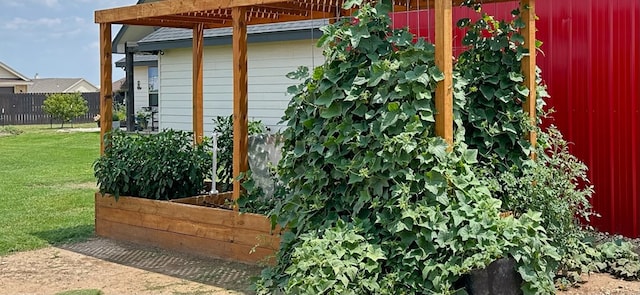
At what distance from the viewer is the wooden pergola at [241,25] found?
4.34 metres

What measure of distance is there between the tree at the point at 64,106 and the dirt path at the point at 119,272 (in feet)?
73.0

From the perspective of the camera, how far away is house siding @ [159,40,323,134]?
1247cm

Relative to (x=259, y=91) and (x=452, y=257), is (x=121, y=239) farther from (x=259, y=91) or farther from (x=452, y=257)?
(x=259, y=91)

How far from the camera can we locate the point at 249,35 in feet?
41.5

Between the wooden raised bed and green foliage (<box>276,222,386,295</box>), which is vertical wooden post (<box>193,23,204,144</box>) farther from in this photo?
green foliage (<box>276,222,386,295</box>)

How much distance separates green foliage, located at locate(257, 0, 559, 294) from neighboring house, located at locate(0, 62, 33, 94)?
40.5 metres

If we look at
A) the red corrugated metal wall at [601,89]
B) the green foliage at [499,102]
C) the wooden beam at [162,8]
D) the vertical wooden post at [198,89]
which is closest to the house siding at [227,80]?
the vertical wooden post at [198,89]

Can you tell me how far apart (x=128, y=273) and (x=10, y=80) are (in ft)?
131

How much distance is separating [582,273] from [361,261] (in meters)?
1.71

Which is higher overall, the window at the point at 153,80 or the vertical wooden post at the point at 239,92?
the window at the point at 153,80

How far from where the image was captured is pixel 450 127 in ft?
14.2

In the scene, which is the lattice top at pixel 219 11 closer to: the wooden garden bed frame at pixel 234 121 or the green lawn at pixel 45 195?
the wooden garden bed frame at pixel 234 121

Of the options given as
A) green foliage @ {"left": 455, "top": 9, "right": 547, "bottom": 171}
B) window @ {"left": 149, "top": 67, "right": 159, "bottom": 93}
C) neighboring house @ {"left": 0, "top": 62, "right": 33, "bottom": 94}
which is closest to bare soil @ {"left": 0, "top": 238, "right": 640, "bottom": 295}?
green foliage @ {"left": 455, "top": 9, "right": 547, "bottom": 171}

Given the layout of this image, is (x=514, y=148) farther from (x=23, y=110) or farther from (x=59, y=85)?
(x=59, y=85)
